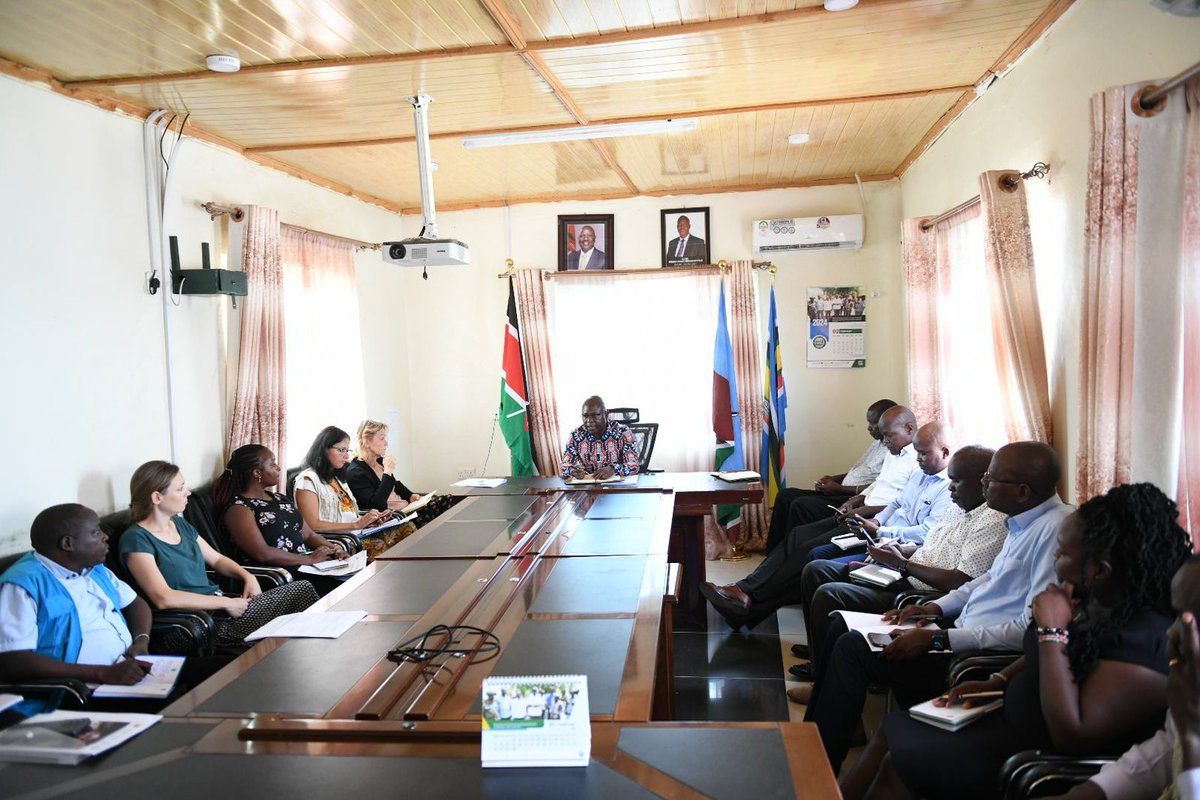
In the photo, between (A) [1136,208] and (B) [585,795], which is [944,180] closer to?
(A) [1136,208]

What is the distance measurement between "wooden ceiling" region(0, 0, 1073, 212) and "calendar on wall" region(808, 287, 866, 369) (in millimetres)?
1345

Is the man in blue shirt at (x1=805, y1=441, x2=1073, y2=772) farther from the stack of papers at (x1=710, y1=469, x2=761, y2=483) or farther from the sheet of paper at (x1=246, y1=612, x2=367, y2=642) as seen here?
the stack of papers at (x1=710, y1=469, x2=761, y2=483)

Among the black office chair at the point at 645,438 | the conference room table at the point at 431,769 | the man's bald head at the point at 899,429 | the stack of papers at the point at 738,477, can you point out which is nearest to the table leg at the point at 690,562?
the stack of papers at the point at 738,477

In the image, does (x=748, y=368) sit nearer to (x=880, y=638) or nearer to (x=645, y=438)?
(x=645, y=438)

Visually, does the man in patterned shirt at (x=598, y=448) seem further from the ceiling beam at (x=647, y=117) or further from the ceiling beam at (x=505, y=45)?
the ceiling beam at (x=505, y=45)

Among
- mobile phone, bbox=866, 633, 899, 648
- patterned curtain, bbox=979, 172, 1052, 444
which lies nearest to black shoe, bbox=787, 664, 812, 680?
mobile phone, bbox=866, 633, 899, 648

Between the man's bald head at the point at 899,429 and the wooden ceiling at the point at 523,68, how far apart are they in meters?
1.63

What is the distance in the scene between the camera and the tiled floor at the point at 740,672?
3467mm

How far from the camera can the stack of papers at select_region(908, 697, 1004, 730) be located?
2203 mm

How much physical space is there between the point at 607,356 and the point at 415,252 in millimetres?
2681

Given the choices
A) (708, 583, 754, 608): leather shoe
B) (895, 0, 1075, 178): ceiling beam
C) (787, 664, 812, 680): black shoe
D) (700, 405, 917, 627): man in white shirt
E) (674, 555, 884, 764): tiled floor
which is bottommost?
(674, 555, 884, 764): tiled floor

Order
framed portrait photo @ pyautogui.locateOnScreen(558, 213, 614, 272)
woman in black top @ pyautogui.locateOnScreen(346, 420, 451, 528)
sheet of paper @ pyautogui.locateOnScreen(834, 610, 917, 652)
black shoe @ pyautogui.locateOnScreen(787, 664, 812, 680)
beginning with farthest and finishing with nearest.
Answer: framed portrait photo @ pyautogui.locateOnScreen(558, 213, 614, 272), woman in black top @ pyautogui.locateOnScreen(346, 420, 451, 528), black shoe @ pyautogui.locateOnScreen(787, 664, 812, 680), sheet of paper @ pyautogui.locateOnScreen(834, 610, 917, 652)

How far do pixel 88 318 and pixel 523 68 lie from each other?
6.99 feet

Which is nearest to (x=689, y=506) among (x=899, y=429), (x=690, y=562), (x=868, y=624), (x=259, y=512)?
(x=690, y=562)
